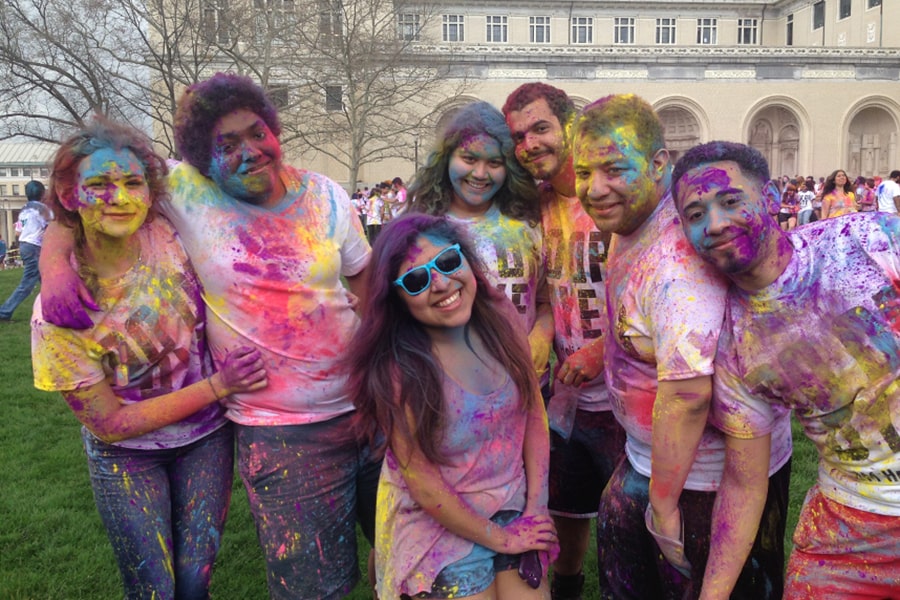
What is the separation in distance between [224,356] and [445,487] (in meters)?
0.98

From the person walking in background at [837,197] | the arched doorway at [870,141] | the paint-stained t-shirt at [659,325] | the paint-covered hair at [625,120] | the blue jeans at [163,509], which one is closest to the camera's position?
the paint-stained t-shirt at [659,325]

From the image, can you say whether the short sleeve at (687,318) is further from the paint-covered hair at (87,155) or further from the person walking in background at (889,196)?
the person walking in background at (889,196)

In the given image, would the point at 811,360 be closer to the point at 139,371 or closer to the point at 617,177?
the point at 617,177

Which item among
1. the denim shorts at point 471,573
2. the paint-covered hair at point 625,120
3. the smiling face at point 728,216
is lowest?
the denim shorts at point 471,573

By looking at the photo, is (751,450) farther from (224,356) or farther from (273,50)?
(273,50)

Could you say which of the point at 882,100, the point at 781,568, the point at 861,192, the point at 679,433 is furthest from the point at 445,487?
the point at 882,100

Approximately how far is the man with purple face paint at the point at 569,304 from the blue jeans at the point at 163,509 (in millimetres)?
1426

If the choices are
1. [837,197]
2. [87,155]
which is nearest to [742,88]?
[837,197]

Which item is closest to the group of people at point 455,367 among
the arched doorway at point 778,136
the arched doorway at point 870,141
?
the arched doorway at point 778,136

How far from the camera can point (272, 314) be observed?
99.8 inches

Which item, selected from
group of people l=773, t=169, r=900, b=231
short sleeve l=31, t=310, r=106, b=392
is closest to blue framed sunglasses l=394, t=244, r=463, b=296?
short sleeve l=31, t=310, r=106, b=392

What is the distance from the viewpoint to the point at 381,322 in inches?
89.0

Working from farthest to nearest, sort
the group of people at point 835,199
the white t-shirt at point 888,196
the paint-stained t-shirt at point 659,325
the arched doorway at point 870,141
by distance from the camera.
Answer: the arched doorway at point 870,141, the white t-shirt at point 888,196, the group of people at point 835,199, the paint-stained t-shirt at point 659,325

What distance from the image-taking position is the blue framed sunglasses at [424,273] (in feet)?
7.30
